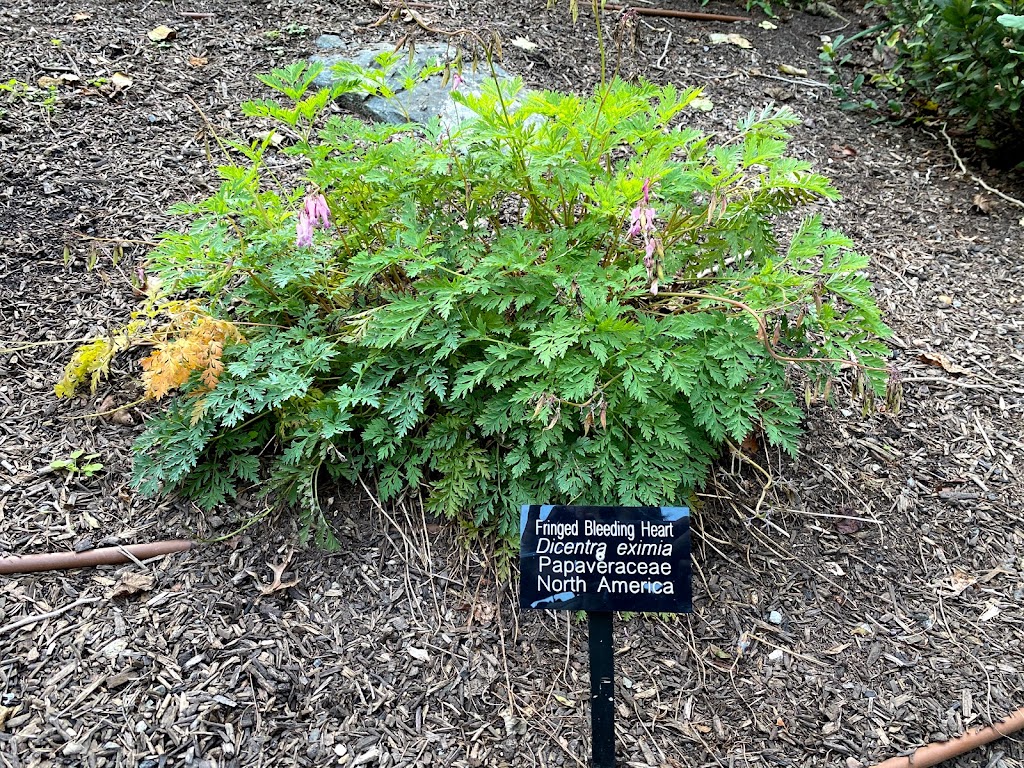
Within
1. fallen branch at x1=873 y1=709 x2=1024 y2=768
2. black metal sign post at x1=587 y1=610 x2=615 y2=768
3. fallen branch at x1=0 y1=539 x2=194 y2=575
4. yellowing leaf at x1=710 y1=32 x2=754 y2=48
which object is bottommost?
fallen branch at x1=0 y1=539 x2=194 y2=575

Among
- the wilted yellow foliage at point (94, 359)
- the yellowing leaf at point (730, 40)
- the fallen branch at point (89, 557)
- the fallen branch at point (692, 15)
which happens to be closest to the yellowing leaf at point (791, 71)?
the yellowing leaf at point (730, 40)

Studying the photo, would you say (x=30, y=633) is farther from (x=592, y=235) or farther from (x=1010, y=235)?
(x=1010, y=235)

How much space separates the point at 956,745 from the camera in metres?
2.47

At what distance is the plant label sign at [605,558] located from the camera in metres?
2.15

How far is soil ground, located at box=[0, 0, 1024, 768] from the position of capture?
2.40m

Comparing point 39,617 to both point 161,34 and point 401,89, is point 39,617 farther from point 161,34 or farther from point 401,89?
point 161,34

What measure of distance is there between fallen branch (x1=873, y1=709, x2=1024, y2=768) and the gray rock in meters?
3.42

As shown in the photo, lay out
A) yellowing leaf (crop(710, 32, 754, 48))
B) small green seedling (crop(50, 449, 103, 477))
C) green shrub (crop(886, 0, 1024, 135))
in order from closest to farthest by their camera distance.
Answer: small green seedling (crop(50, 449, 103, 477)) < green shrub (crop(886, 0, 1024, 135)) < yellowing leaf (crop(710, 32, 754, 48))

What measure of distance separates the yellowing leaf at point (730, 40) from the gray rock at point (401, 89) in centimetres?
180

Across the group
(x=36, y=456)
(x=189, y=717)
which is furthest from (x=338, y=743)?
(x=36, y=456)

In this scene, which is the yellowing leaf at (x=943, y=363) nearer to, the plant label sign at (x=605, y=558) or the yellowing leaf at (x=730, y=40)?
the plant label sign at (x=605, y=558)

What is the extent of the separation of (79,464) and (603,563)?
6.69ft

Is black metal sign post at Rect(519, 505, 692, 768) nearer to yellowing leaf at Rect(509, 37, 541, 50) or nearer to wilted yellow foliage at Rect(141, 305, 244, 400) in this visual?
wilted yellow foliage at Rect(141, 305, 244, 400)

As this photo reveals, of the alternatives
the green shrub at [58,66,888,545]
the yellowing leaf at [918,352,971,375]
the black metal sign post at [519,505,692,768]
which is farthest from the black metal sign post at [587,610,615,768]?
the yellowing leaf at [918,352,971,375]
